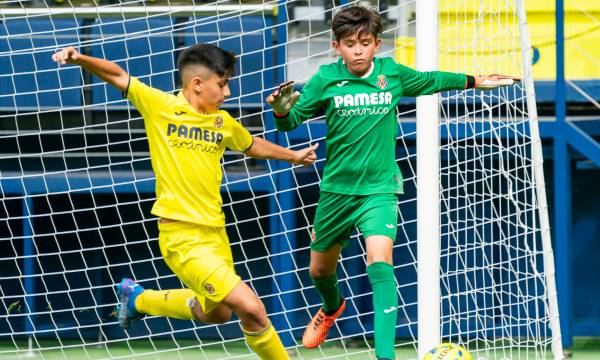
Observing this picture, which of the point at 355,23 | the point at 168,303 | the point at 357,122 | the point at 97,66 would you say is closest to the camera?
the point at 97,66

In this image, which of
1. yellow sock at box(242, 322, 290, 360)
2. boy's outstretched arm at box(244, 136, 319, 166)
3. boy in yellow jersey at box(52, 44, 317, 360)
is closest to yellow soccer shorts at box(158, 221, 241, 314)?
boy in yellow jersey at box(52, 44, 317, 360)

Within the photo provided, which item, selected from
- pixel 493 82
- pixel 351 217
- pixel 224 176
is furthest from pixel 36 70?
pixel 493 82

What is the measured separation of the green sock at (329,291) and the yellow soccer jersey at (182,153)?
0.77 m

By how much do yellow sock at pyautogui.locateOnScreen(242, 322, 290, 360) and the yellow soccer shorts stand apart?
235mm

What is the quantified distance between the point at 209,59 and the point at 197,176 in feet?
1.67

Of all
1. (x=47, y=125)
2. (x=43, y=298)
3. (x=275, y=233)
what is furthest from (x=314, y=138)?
(x=43, y=298)

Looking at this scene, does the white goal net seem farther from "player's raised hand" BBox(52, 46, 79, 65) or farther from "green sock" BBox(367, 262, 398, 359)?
"player's raised hand" BBox(52, 46, 79, 65)

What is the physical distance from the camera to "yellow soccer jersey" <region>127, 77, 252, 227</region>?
513cm

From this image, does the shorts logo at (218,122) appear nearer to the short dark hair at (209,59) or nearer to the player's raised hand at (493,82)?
the short dark hair at (209,59)

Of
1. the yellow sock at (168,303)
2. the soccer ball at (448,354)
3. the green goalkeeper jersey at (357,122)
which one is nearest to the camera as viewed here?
the soccer ball at (448,354)

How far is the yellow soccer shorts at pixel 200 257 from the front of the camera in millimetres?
5062

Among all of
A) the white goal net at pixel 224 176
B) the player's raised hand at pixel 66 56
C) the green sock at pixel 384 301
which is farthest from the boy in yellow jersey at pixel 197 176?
the white goal net at pixel 224 176

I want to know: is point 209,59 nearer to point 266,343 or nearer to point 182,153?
point 182,153

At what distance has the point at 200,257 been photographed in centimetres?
508
